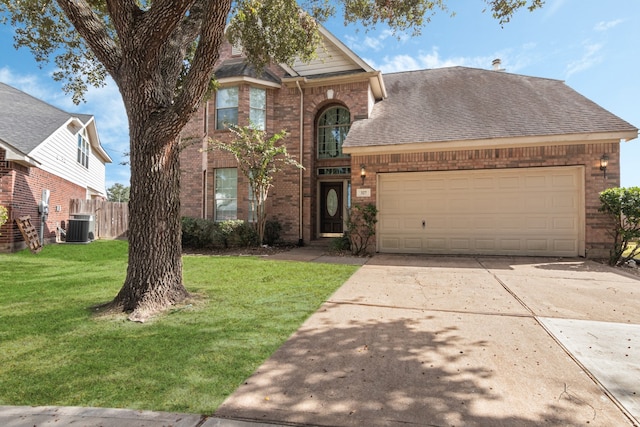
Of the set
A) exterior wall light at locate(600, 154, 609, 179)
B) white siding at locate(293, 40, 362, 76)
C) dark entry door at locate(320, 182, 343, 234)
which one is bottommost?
dark entry door at locate(320, 182, 343, 234)

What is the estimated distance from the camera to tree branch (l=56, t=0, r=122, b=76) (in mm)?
4184

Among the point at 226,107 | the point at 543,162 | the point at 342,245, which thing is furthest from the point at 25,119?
the point at 543,162

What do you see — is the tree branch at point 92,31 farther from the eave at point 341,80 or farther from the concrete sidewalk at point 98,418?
the eave at point 341,80

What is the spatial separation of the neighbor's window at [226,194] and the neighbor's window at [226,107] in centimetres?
177

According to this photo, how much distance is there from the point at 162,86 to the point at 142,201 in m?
1.56

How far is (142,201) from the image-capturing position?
14.0 feet

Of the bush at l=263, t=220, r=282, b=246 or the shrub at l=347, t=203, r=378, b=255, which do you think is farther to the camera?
the bush at l=263, t=220, r=282, b=246

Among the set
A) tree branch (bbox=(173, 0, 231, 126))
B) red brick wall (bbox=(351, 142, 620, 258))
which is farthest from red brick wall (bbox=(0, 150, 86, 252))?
red brick wall (bbox=(351, 142, 620, 258))

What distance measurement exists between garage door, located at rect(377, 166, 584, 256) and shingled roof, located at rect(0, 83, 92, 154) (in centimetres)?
1196

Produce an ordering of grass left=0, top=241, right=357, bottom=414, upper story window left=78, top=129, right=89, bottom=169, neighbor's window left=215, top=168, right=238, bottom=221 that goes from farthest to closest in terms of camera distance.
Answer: upper story window left=78, top=129, right=89, bottom=169 → neighbor's window left=215, top=168, right=238, bottom=221 → grass left=0, top=241, right=357, bottom=414

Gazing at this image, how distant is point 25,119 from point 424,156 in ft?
50.7

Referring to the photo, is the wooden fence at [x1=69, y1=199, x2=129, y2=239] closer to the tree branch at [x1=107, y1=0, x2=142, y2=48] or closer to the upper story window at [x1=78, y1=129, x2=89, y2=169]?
the upper story window at [x1=78, y1=129, x2=89, y2=169]

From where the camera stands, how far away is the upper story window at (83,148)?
17.5 metres

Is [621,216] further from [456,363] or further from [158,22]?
[158,22]
